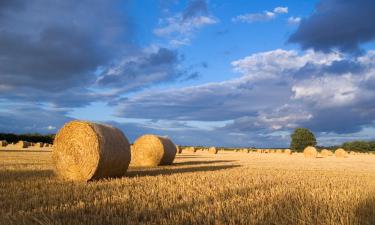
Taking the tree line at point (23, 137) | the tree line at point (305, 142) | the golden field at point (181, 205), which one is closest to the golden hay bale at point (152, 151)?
the golden field at point (181, 205)

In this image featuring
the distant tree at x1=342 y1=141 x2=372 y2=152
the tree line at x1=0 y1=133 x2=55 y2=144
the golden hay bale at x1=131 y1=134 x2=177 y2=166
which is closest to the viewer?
the golden hay bale at x1=131 y1=134 x2=177 y2=166

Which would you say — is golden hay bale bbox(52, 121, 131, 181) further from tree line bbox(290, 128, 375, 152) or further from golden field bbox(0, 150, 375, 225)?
tree line bbox(290, 128, 375, 152)

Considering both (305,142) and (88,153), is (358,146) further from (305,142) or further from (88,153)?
(88,153)

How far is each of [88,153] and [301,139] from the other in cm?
7278

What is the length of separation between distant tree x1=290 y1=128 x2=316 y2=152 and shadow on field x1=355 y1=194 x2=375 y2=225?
7417cm

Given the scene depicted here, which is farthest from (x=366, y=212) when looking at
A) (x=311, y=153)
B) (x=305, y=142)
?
(x=305, y=142)

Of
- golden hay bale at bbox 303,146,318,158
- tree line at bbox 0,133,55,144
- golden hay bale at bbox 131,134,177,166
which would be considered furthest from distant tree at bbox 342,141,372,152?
golden hay bale at bbox 131,134,177,166

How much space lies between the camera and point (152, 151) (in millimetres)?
17062

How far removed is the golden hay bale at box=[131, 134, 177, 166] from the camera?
17016 mm

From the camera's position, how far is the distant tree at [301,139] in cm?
7875

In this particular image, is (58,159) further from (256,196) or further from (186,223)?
(186,223)

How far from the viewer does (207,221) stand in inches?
193

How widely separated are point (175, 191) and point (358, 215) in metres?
3.10

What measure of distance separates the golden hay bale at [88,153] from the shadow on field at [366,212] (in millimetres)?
6231
